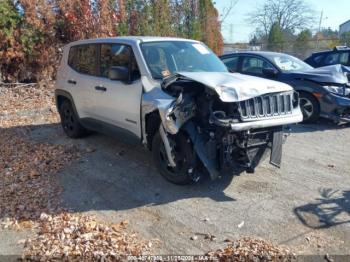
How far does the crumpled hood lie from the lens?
3.80m

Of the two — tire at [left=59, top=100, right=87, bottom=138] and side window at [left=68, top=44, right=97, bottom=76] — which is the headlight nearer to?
side window at [left=68, top=44, right=97, bottom=76]

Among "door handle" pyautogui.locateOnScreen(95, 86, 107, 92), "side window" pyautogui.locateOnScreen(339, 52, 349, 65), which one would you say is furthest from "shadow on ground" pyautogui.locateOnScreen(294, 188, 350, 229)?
"side window" pyautogui.locateOnScreen(339, 52, 349, 65)

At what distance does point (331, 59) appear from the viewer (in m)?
11.1

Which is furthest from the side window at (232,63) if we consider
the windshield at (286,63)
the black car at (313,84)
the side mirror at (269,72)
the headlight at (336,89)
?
the headlight at (336,89)

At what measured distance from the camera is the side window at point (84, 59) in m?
5.73

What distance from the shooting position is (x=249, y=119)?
12.8ft

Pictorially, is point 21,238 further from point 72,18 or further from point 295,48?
point 295,48

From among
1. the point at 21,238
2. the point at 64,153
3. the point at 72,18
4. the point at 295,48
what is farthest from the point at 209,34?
the point at 21,238

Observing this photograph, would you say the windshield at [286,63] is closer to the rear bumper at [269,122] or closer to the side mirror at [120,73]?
the rear bumper at [269,122]

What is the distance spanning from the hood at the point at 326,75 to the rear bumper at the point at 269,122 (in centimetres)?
314

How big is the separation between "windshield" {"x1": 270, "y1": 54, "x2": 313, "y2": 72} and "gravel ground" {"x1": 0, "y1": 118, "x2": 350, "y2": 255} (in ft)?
9.12

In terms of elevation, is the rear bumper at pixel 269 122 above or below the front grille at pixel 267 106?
below

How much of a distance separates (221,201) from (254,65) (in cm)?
504

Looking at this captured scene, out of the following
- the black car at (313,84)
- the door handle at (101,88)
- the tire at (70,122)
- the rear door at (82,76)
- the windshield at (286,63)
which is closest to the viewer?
the door handle at (101,88)
